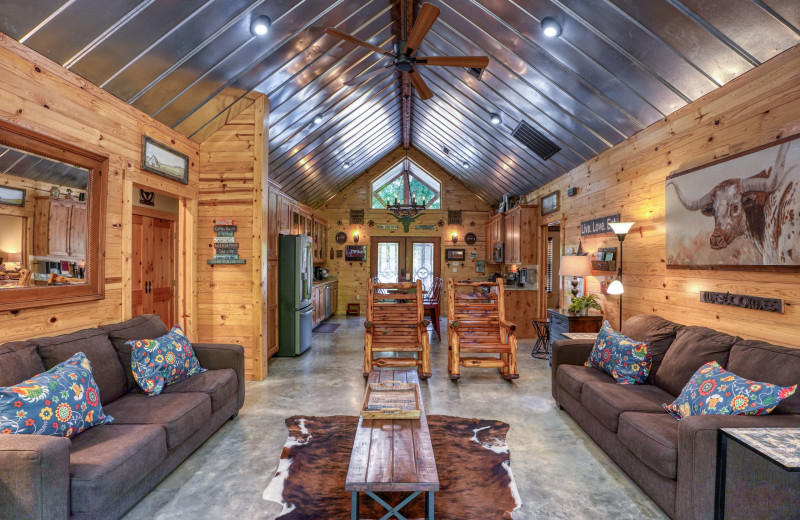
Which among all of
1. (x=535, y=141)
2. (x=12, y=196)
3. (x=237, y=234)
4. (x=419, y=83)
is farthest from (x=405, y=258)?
(x=12, y=196)

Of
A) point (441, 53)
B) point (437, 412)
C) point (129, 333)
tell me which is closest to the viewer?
point (129, 333)

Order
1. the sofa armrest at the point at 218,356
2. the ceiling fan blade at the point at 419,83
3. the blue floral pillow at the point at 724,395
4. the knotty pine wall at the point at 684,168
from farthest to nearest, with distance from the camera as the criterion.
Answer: the ceiling fan blade at the point at 419,83 → the sofa armrest at the point at 218,356 → the knotty pine wall at the point at 684,168 → the blue floral pillow at the point at 724,395

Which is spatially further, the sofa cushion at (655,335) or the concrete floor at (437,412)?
the sofa cushion at (655,335)

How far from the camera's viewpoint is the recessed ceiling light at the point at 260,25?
3133 mm

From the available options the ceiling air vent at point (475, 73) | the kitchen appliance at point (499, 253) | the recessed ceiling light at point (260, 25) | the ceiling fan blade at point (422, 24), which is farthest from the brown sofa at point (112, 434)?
the kitchen appliance at point (499, 253)

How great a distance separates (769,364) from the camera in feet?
7.30

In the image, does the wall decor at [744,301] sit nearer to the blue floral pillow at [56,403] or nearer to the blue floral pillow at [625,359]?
the blue floral pillow at [625,359]

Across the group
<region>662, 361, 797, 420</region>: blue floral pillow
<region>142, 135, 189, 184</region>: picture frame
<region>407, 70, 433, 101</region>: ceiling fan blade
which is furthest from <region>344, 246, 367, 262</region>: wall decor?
<region>662, 361, 797, 420</region>: blue floral pillow

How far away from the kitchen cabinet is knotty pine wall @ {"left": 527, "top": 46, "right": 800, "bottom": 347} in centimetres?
479

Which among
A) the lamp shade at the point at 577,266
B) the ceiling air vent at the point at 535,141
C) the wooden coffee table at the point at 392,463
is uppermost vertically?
the ceiling air vent at the point at 535,141

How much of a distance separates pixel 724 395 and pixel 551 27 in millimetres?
3003

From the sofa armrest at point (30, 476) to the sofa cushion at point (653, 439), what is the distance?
2.80 m

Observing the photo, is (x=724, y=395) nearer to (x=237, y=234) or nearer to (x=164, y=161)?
(x=237, y=234)

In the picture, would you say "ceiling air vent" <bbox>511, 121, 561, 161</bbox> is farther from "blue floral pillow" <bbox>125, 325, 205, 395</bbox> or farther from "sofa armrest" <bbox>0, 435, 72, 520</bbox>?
"sofa armrest" <bbox>0, 435, 72, 520</bbox>
